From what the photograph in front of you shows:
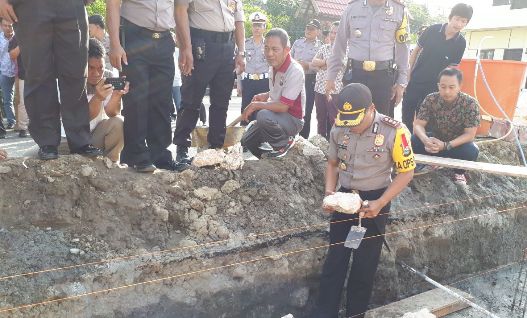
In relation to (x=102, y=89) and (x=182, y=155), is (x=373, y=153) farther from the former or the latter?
(x=102, y=89)

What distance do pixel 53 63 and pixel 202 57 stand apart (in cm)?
115

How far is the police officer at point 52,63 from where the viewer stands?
2.63 meters

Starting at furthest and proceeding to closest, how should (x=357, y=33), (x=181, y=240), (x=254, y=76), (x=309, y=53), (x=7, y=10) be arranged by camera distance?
1. (x=309, y=53)
2. (x=254, y=76)
3. (x=357, y=33)
4. (x=181, y=240)
5. (x=7, y=10)

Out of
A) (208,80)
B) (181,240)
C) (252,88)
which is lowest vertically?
(181,240)

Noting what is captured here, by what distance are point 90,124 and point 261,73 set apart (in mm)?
2812

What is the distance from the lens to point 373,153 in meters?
2.86

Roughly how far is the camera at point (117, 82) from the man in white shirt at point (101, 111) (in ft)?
0.23

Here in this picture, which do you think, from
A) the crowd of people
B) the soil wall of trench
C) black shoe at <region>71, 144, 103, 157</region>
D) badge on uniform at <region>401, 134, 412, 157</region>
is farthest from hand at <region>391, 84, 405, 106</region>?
black shoe at <region>71, 144, 103, 157</region>

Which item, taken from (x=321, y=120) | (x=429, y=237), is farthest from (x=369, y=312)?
(x=321, y=120)

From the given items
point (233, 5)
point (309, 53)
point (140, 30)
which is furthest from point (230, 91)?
point (309, 53)

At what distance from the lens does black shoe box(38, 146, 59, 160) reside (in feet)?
9.30

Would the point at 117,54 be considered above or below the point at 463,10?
below

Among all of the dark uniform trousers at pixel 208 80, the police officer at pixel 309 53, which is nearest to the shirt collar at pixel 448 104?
the police officer at pixel 309 53

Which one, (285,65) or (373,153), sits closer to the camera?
(373,153)
